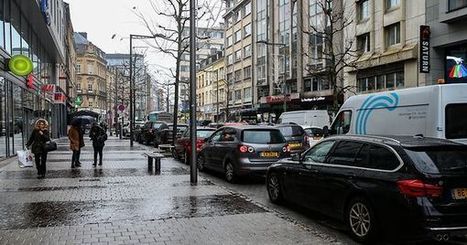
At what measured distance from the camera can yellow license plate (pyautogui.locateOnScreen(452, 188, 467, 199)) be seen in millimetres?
5969

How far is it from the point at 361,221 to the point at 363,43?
31.5 m

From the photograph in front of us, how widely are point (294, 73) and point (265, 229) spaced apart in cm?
4402

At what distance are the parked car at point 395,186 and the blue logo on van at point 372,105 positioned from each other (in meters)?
5.66

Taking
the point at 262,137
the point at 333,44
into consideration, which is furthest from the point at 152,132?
the point at 262,137

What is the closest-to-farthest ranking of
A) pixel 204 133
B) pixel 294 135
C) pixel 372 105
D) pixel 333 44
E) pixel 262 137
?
pixel 262 137, pixel 372 105, pixel 294 135, pixel 204 133, pixel 333 44

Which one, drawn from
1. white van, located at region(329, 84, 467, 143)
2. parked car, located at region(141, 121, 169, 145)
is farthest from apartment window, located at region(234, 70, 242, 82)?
white van, located at region(329, 84, 467, 143)

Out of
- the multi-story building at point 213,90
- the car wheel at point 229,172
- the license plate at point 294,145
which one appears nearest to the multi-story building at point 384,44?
the license plate at point 294,145

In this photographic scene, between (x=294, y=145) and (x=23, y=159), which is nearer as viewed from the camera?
(x=23, y=159)

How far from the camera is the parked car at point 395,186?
19.2ft

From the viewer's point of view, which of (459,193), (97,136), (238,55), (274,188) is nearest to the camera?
(459,193)

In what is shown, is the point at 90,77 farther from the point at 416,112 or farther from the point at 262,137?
the point at 416,112

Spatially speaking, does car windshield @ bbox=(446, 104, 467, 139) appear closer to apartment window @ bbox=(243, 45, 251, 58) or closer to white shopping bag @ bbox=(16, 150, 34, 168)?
white shopping bag @ bbox=(16, 150, 34, 168)

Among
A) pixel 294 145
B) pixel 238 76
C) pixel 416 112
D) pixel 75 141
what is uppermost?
pixel 238 76

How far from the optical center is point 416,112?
11.8 metres
